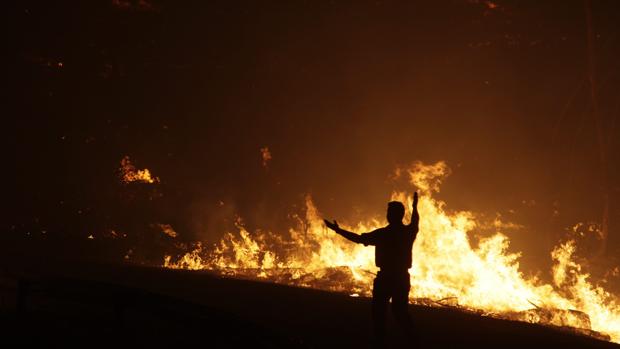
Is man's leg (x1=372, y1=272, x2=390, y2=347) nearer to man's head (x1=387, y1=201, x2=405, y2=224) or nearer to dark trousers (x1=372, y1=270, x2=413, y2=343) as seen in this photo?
dark trousers (x1=372, y1=270, x2=413, y2=343)

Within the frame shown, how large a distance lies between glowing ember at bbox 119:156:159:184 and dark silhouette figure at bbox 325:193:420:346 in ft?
70.4

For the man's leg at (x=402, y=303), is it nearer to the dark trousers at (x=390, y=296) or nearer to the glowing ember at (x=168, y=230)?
the dark trousers at (x=390, y=296)

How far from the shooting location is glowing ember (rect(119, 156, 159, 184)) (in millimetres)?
25125

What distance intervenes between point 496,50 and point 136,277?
1978 cm

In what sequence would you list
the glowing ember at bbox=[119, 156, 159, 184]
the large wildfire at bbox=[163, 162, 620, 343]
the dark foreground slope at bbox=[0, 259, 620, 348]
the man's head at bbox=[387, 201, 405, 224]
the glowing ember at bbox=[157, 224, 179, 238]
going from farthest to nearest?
the glowing ember at bbox=[119, 156, 159, 184] < the glowing ember at bbox=[157, 224, 179, 238] < the large wildfire at bbox=[163, 162, 620, 343] < the man's head at bbox=[387, 201, 405, 224] < the dark foreground slope at bbox=[0, 259, 620, 348]

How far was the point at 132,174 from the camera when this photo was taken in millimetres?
25203

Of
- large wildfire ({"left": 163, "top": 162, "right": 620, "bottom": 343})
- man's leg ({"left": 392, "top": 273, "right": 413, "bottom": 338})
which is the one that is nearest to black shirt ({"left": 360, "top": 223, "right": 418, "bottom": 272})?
man's leg ({"left": 392, "top": 273, "right": 413, "bottom": 338})

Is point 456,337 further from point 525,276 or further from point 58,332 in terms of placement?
point 525,276

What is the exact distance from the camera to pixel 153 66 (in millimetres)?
26047

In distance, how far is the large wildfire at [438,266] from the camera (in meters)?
14.3

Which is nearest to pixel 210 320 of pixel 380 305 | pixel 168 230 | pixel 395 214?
pixel 380 305

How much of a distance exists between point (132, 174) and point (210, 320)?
21.6 m

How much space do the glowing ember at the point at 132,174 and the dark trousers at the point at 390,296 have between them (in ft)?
70.8

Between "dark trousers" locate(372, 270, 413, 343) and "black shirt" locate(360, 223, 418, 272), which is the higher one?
"black shirt" locate(360, 223, 418, 272)
